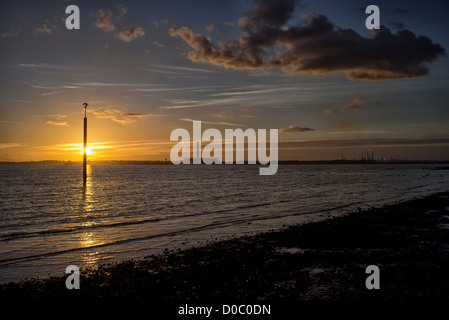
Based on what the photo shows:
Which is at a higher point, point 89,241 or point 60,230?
point 89,241

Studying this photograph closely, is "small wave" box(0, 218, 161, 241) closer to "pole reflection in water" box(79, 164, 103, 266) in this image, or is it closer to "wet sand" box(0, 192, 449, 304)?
"pole reflection in water" box(79, 164, 103, 266)

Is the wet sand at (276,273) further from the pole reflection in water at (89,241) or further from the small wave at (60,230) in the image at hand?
the small wave at (60,230)

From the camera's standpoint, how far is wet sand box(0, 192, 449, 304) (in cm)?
1191

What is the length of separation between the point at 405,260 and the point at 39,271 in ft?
57.8

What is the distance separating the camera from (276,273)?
14312mm

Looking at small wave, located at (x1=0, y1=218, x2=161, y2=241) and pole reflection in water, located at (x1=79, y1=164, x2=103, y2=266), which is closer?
pole reflection in water, located at (x1=79, y1=164, x2=103, y2=266)

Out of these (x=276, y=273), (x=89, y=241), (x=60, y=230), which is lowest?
(x=60, y=230)

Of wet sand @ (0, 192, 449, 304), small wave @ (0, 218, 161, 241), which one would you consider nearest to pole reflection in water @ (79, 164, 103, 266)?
small wave @ (0, 218, 161, 241)

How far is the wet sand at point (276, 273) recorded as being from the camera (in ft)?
39.1

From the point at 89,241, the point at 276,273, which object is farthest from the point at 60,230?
the point at 276,273

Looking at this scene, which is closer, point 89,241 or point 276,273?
point 276,273

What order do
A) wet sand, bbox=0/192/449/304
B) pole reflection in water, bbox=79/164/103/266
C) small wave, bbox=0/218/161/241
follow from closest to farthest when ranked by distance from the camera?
wet sand, bbox=0/192/449/304
pole reflection in water, bbox=79/164/103/266
small wave, bbox=0/218/161/241

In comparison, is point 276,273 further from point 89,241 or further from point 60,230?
point 60,230
